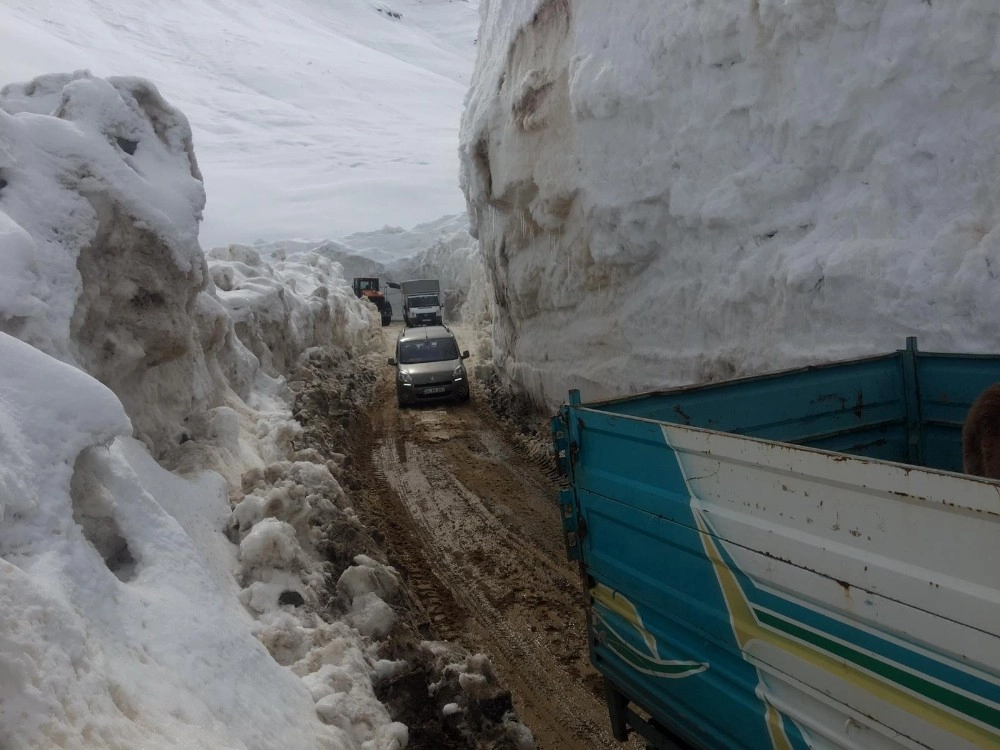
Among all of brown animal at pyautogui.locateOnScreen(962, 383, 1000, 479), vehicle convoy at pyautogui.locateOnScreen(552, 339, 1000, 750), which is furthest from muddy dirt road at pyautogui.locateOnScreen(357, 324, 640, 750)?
brown animal at pyautogui.locateOnScreen(962, 383, 1000, 479)

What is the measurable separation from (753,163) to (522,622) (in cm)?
514

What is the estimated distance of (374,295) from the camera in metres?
35.5

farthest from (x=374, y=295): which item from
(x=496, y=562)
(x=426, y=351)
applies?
(x=496, y=562)

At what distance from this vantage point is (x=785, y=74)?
674 centimetres

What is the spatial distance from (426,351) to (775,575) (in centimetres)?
1290

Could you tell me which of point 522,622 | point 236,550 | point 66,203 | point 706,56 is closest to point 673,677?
point 522,622

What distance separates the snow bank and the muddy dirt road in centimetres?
109

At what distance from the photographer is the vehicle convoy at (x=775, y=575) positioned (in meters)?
2.06

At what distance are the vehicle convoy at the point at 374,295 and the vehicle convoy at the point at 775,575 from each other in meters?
31.7

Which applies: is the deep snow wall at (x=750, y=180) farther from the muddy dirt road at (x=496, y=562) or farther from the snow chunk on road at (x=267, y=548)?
the snow chunk on road at (x=267, y=548)

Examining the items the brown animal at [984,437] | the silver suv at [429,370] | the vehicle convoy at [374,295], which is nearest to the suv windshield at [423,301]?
the vehicle convoy at [374,295]

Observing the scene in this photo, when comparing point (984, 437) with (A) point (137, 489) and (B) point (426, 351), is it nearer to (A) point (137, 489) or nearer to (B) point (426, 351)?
(A) point (137, 489)

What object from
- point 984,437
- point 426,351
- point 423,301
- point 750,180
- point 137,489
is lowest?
point 426,351

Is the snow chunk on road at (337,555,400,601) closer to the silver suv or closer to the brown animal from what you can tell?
the brown animal
